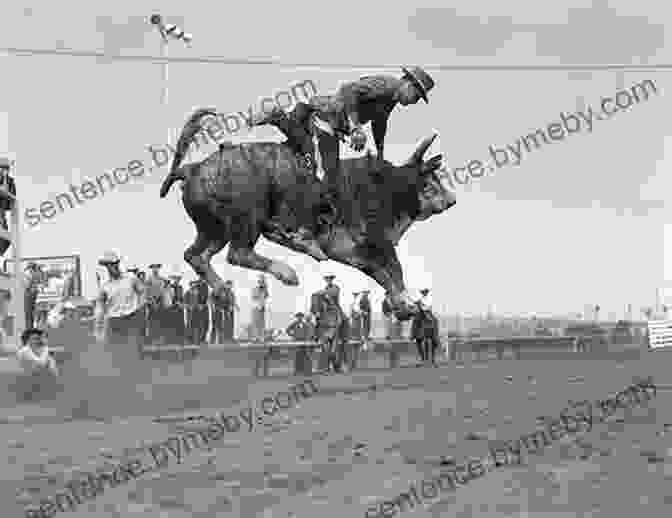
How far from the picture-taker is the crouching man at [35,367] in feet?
27.6

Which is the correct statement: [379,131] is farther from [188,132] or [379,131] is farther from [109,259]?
[109,259]

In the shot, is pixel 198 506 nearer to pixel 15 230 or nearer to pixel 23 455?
Result: pixel 23 455

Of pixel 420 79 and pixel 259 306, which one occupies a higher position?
pixel 420 79

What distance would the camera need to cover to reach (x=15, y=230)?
38.8 ft

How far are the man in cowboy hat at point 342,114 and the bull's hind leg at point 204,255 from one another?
0.83 m

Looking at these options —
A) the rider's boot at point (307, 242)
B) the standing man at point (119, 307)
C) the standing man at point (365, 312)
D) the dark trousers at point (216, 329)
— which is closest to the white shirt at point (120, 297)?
the standing man at point (119, 307)

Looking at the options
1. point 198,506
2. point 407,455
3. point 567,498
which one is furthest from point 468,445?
point 198,506

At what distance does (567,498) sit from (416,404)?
3.13 meters

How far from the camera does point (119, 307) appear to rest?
30.4 feet

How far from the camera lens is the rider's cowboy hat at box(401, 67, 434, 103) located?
7340 millimetres

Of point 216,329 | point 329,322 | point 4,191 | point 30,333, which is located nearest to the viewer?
point 30,333

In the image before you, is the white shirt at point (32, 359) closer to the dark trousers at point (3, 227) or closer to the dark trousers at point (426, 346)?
the dark trousers at point (3, 227)

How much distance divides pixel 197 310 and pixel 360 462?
33.4 ft

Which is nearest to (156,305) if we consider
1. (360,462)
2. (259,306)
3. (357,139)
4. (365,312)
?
(259,306)
